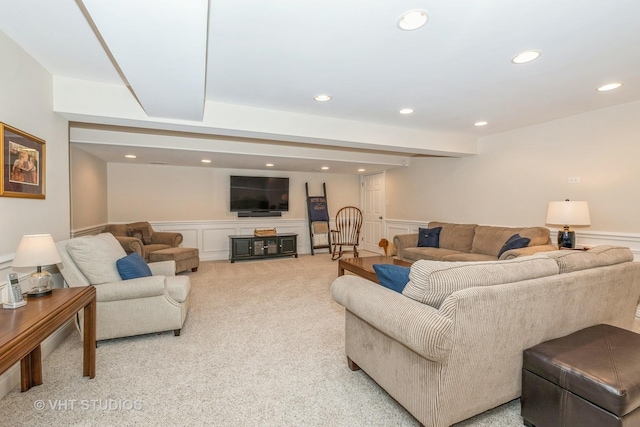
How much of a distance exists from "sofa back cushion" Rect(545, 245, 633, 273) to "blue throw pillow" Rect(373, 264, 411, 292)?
0.90 metres

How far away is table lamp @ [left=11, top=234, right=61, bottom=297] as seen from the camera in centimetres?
177

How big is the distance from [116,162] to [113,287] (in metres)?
4.14

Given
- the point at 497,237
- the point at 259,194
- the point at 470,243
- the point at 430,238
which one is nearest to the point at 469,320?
the point at 497,237

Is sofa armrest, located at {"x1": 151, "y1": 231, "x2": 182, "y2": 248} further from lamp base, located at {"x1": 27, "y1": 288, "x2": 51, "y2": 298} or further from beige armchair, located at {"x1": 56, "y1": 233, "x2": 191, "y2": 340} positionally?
lamp base, located at {"x1": 27, "y1": 288, "x2": 51, "y2": 298}

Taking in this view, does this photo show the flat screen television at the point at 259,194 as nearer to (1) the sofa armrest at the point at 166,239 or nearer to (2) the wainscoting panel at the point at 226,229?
(2) the wainscoting panel at the point at 226,229

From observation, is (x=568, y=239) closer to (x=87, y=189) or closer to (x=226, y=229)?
(x=226, y=229)

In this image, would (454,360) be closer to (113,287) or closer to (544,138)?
(113,287)

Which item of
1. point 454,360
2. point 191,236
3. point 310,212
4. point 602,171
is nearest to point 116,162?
point 191,236

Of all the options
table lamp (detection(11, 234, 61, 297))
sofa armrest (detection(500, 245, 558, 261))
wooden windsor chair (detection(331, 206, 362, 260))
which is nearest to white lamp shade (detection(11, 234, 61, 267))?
table lamp (detection(11, 234, 61, 297))

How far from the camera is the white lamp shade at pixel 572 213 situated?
10.2ft

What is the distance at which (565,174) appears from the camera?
11.9ft

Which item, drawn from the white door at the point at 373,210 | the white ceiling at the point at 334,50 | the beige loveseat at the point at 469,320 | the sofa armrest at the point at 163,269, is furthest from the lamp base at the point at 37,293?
the white door at the point at 373,210

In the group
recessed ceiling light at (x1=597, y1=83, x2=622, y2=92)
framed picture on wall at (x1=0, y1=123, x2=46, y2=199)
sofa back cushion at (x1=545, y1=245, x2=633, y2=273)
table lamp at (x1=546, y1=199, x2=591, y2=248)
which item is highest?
recessed ceiling light at (x1=597, y1=83, x2=622, y2=92)

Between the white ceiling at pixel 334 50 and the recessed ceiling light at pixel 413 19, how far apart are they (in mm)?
Answer: 39
